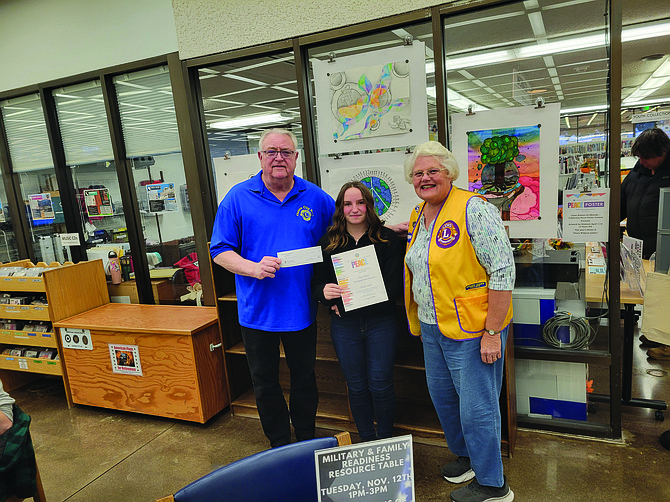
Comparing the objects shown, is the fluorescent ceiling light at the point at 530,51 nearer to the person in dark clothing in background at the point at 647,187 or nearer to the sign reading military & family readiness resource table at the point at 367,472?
the person in dark clothing in background at the point at 647,187

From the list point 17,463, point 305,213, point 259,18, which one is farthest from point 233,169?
point 17,463

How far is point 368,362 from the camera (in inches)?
86.5

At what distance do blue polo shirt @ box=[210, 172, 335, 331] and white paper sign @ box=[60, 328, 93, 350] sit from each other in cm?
156

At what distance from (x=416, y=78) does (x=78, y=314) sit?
3.01 m

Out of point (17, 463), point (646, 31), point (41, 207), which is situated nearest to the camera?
point (17, 463)

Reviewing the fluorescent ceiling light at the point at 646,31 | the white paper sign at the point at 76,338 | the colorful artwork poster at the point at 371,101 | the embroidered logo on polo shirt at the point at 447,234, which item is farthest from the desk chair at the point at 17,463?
the fluorescent ceiling light at the point at 646,31

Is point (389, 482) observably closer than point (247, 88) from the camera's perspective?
Yes

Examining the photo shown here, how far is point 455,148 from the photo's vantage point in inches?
98.2

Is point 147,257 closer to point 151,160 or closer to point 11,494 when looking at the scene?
point 151,160

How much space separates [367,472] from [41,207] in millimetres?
4366

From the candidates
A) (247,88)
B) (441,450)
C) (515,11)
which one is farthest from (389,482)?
(247,88)

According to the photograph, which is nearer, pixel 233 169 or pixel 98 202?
pixel 233 169

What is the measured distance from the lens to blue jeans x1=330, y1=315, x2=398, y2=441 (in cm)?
214

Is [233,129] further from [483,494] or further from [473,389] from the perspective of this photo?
[483,494]
